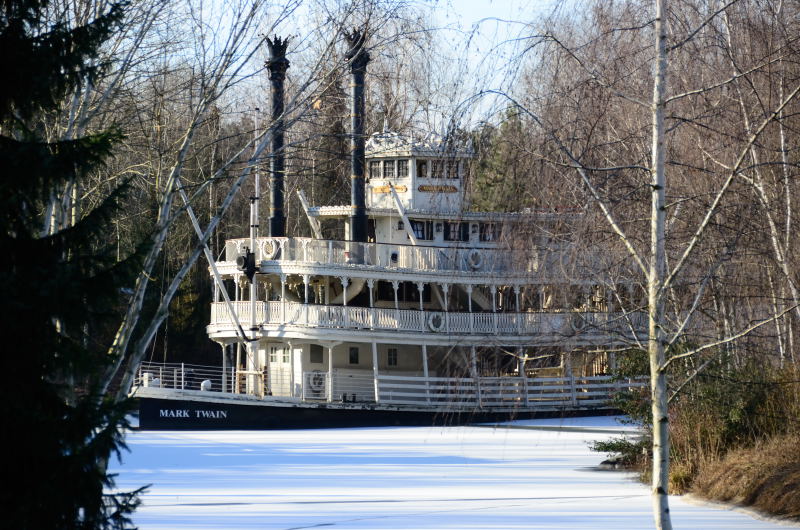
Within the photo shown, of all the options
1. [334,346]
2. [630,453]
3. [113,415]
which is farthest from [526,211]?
[334,346]

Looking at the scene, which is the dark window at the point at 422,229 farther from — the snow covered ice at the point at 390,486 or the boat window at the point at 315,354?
the snow covered ice at the point at 390,486

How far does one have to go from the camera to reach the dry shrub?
33.2 ft

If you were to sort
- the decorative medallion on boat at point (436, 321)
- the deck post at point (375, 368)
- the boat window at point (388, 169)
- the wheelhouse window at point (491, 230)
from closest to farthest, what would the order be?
1. the wheelhouse window at point (491, 230)
2. the deck post at point (375, 368)
3. the decorative medallion on boat at point (436, 321)
4. the boat window at point (388, 169)

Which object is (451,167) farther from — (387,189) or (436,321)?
(387,189)

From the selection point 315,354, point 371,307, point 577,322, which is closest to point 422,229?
point 371,307

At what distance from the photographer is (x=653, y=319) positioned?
24.2 ft

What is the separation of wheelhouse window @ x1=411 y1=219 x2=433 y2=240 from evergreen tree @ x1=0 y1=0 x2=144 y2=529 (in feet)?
73.9

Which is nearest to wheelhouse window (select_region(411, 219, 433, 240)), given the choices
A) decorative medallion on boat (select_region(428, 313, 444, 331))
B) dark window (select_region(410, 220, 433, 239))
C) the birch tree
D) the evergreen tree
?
dark window (select_region(410, 220, 433, 239))

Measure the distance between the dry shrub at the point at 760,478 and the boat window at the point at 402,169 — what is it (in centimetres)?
1735

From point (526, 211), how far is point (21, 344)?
13.4 feet

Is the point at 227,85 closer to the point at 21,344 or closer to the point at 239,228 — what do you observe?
the point at 21,344

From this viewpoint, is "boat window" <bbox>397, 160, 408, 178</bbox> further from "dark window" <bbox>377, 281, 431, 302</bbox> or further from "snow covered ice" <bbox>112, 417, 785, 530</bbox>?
"snow covered ice" <bbox>112, 417, 785, 530</bbox>

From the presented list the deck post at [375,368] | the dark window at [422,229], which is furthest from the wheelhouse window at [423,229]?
the deck post at [375,368]

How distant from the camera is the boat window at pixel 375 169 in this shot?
28.8 metres
